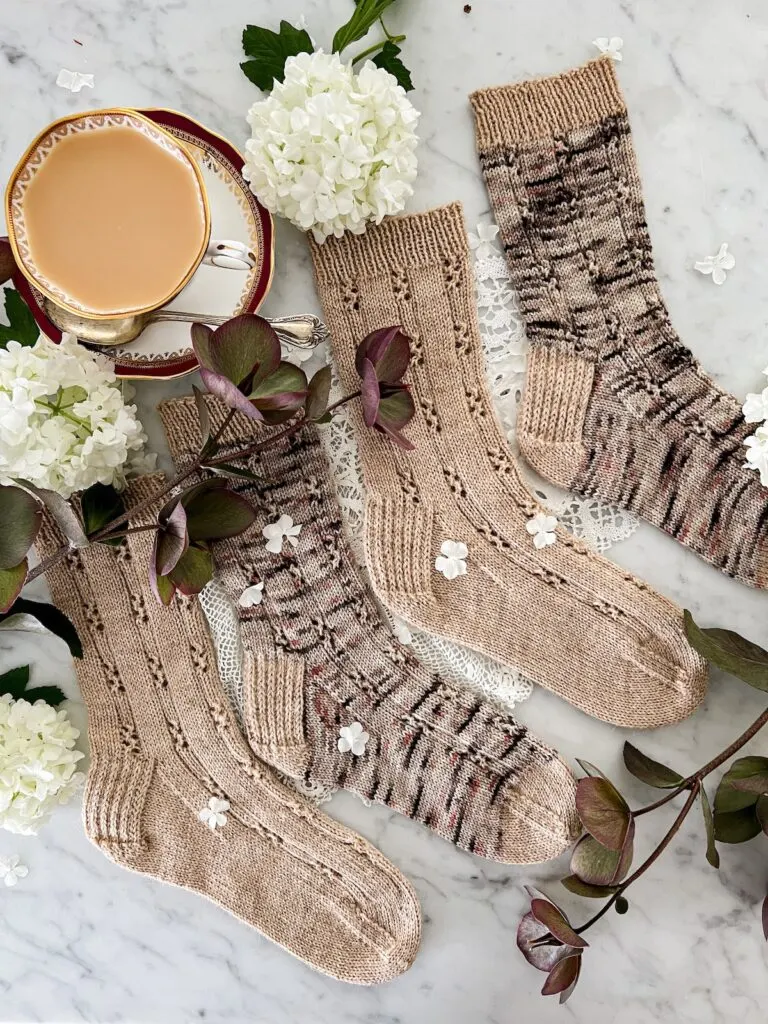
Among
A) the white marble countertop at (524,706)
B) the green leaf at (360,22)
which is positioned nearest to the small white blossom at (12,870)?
the white marble countertop at (524,706)

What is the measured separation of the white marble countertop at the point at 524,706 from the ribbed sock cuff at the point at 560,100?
0.12 ft

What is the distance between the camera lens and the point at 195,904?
116 cm

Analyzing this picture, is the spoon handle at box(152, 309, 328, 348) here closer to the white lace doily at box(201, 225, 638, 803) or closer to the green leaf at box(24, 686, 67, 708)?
the white lace doily at box(201, 225, 638, 803)

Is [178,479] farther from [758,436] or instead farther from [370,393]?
[758,436]

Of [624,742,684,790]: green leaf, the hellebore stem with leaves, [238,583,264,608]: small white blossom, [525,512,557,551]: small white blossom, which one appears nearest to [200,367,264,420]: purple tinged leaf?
the hellebore stem with leaves

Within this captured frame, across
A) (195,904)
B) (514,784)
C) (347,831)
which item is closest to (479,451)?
(514,784)

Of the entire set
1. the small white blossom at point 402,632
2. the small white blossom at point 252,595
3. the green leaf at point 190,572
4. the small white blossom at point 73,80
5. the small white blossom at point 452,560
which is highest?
the small white blossom at point 73,80

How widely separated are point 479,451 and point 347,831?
556mm

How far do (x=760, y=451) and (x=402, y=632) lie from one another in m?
0.52

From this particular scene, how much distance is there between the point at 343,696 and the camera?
1135 mm

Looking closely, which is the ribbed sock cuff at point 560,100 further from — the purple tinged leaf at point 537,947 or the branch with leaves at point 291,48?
the purple tinged leaf at point 537,947

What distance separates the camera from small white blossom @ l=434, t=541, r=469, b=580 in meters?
1.12

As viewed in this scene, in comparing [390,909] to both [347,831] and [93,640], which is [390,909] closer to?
[347,831]

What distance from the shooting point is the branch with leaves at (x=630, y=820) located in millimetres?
981
